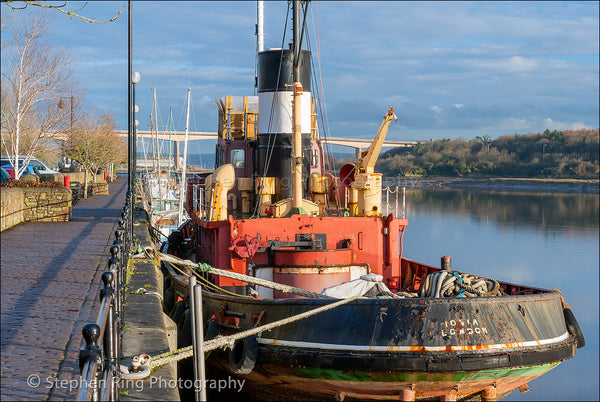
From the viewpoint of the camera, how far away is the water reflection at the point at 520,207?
67000 mm

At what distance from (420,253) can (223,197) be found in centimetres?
3425

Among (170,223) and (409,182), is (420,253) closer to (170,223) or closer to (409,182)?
(170,223)

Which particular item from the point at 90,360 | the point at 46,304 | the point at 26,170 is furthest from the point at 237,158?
the point at 26,170

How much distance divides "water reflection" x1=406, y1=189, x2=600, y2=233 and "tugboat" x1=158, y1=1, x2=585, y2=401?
5116 cm

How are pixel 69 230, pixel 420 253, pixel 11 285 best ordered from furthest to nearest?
pixel 420 253 < pixel 69 230 < pixel 11 285

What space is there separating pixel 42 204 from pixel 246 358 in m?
12.3

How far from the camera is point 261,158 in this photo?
16000 millimetres

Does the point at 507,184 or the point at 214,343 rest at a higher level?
the point at 507,184

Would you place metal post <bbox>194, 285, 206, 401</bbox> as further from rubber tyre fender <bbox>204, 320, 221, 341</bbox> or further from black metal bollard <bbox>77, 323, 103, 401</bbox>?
rubber tyre fender <bbox>204, 320, 221, 341</bbox>

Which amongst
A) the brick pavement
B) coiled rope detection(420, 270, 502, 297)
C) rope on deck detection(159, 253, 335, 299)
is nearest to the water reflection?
the brick pavement

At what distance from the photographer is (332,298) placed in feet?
32.7

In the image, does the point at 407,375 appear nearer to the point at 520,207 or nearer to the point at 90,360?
the point at 90,360

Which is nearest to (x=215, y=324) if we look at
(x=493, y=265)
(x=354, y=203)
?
(x=354, y=203)

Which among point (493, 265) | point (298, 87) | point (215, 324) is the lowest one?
point (493, 265)
